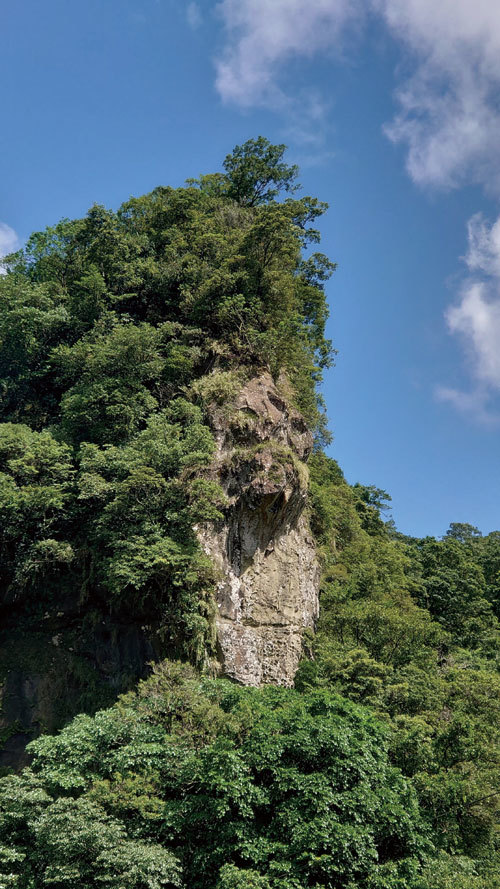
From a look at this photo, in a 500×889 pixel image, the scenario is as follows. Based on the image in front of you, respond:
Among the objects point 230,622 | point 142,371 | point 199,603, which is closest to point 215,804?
point 199,603

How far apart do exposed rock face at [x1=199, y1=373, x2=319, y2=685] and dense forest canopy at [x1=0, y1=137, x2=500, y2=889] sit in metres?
0.78

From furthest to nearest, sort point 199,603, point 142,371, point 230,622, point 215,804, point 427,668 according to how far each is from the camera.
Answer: point 142,371 → point 427,668 → point 230,622 → point 199,603 → point 215,804

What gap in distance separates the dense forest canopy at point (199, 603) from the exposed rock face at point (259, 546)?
776mm

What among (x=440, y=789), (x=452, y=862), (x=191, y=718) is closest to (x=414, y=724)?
(x=440, y=789)

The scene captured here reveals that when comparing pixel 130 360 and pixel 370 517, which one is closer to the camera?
pixel 130 360

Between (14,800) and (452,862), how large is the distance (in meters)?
8.58

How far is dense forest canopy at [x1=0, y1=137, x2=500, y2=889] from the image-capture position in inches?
402

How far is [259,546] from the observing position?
18.7 m

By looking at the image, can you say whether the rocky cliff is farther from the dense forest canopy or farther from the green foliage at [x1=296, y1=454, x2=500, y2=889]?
the green foliage at [x1=296, y1=454, x2=500, y2=889]

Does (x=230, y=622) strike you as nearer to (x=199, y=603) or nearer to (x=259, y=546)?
(x=199, y=603)

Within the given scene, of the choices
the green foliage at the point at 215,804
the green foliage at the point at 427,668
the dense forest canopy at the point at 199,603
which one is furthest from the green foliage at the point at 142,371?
the green foliage at the point at 427,668

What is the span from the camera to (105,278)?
25.3m

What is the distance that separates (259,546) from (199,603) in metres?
3.80

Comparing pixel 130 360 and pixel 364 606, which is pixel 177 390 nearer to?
pixel 130 360
